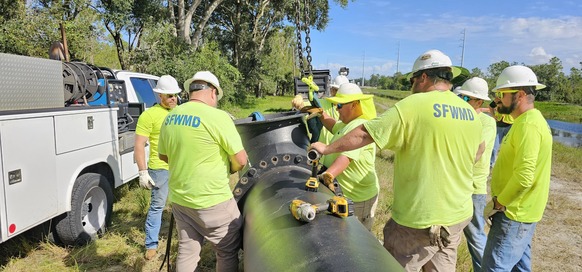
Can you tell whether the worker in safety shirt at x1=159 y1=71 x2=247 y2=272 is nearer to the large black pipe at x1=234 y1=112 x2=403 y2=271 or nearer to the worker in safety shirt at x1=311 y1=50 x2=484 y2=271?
the large black pipe at x1=234 y1=112 x2=403 y2=271

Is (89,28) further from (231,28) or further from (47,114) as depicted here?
(231,28)

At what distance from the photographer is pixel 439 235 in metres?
2.40

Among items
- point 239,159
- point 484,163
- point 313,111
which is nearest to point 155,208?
point 239,159

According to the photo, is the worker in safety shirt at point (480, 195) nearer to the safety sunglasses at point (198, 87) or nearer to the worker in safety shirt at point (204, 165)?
the worker in safety shirt at point (204, 165)

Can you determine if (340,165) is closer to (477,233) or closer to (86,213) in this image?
(477,233)

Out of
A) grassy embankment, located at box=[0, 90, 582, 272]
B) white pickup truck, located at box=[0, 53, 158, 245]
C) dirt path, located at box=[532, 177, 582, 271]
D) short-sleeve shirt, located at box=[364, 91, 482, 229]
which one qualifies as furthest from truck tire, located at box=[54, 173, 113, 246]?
dirt path, located at box=[532, 177, 582, 271]

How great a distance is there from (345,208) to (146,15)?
668 inches

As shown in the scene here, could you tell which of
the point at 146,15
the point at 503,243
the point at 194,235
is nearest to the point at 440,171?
the point at 503,243

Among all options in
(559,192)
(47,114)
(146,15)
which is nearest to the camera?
(47,114)

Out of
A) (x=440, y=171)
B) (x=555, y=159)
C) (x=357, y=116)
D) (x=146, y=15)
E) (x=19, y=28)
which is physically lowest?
(x=555, y=159)

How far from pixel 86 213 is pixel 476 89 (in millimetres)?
4652

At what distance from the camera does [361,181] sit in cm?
329

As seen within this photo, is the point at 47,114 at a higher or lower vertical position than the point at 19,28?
lower

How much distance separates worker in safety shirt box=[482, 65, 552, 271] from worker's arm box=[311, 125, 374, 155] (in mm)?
1391
